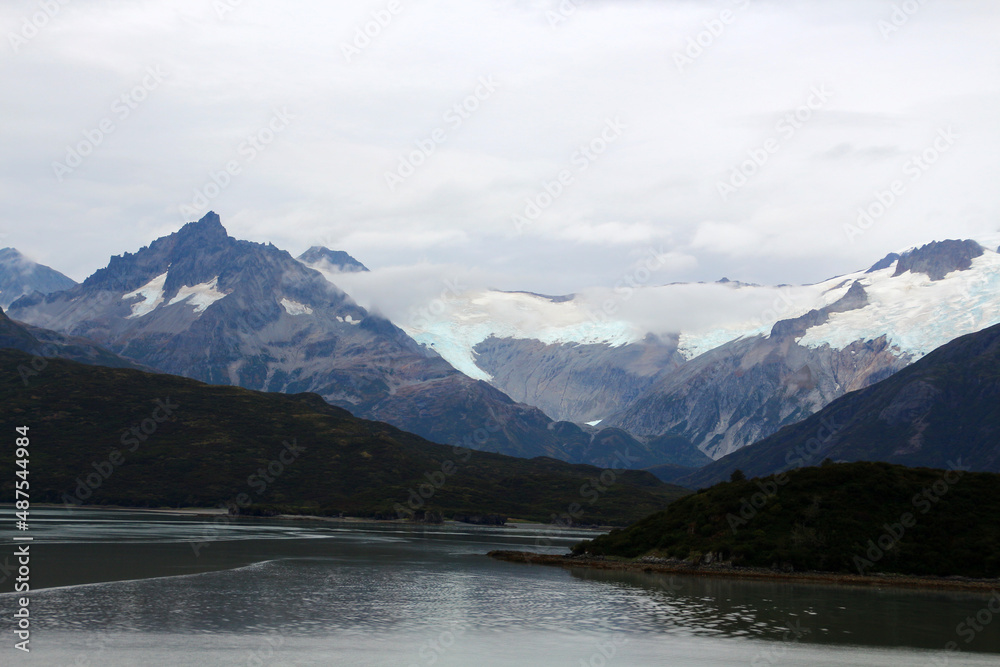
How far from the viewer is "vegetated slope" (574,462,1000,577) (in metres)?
141

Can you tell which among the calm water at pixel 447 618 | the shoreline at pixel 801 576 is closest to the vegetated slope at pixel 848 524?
the shoreline at pixel 801 576

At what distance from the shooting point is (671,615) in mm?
96312

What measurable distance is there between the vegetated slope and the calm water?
671 inches

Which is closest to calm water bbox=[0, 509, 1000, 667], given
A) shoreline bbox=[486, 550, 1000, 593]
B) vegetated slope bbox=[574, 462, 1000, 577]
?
shoreline bbox=[486, 550, 1000, 593]

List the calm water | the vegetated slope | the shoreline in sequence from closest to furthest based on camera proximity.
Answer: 1. the calm water
2. the shoreline
3. the vegetated slope

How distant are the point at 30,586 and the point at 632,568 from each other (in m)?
88.3

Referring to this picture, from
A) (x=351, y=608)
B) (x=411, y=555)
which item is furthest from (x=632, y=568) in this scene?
(x=351, y=608)

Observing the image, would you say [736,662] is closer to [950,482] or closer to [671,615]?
[671,615]

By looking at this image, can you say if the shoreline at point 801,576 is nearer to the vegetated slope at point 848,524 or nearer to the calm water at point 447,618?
the vegetated slope at point 848,524

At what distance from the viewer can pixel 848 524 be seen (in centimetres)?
14888

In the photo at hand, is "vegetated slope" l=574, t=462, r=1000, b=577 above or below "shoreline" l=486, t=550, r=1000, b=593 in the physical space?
above

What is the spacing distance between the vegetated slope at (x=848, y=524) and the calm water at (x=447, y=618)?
1704 centimetres

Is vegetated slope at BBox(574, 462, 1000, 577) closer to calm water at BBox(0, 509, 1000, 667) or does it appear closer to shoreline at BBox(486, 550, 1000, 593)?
shoreline at BBox(486, 550, 1000, 593)

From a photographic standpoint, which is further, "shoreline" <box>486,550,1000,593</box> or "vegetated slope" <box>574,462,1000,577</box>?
"vegetated slope" <box>574,462,1000,577</box>
